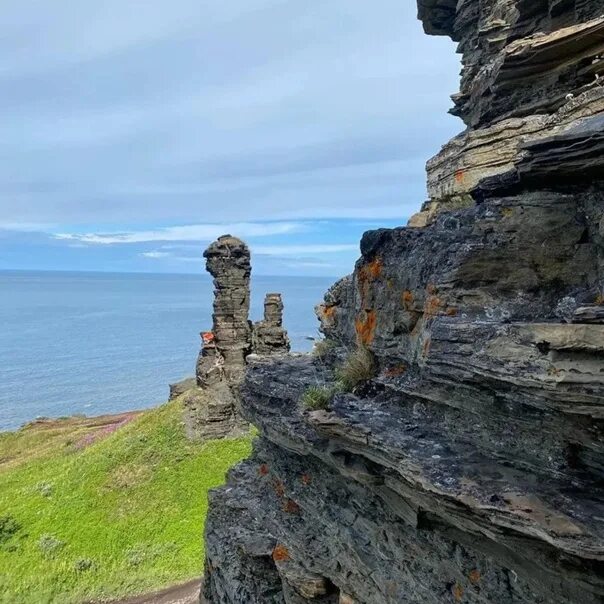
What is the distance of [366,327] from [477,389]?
13.1 feet

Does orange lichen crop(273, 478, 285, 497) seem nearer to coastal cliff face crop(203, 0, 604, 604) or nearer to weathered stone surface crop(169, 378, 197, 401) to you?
coastal cliff face crop(203, 0, 604, 604)

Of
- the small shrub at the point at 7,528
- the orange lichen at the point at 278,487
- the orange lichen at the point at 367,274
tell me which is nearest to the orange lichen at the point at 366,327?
the orange lichen at the point at 367,274

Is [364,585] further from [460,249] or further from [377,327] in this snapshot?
[460,249]

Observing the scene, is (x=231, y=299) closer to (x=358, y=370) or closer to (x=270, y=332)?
(x=270, y=332)

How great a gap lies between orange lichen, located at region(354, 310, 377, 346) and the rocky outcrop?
98.7 ft

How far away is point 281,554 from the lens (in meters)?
13.6

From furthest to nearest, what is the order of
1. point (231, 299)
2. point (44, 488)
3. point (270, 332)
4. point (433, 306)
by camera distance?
point (270, 332) → point (231, 299) → point (44, 488) → point (433, 306)

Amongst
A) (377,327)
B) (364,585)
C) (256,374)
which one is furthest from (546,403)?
(256,374)

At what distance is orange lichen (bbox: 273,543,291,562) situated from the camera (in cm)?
1341

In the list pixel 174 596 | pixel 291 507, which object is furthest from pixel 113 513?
pixel 291 507

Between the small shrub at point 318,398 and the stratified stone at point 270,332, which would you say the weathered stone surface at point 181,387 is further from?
the small shrub at point 318,398

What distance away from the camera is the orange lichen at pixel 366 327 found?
11.7 meters

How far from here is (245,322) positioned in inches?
1721

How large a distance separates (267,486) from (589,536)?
11.1m
